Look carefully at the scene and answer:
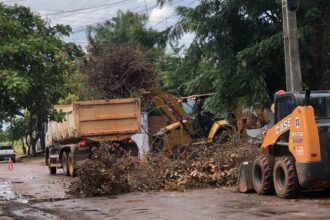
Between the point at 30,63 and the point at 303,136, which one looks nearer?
the point at 303,136

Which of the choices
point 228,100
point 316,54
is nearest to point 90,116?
point 228,100

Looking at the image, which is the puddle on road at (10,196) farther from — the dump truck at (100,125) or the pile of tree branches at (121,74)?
the pile of tree branches at (121,74)

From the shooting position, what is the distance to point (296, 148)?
1241cm

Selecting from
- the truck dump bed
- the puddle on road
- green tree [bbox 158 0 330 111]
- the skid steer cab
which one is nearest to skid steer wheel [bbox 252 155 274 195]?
the skid steer cab

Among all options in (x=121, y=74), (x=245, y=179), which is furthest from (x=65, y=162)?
(x=245, y=179)

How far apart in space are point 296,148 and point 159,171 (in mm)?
5624

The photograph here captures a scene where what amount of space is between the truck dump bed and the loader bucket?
8.29 meters

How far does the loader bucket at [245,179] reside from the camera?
14711 millimetres

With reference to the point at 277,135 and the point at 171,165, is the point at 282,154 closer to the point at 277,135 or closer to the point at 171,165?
the point at 277,135

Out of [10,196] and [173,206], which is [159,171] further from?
[10,196]

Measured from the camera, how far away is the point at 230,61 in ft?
68.8

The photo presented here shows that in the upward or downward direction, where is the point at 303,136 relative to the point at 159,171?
upward

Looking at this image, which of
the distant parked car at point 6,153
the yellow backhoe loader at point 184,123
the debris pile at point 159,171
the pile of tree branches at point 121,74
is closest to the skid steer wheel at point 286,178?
the debris pile at point 159,171

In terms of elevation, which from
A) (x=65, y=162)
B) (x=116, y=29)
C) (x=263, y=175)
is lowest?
(x=263, y=175)
